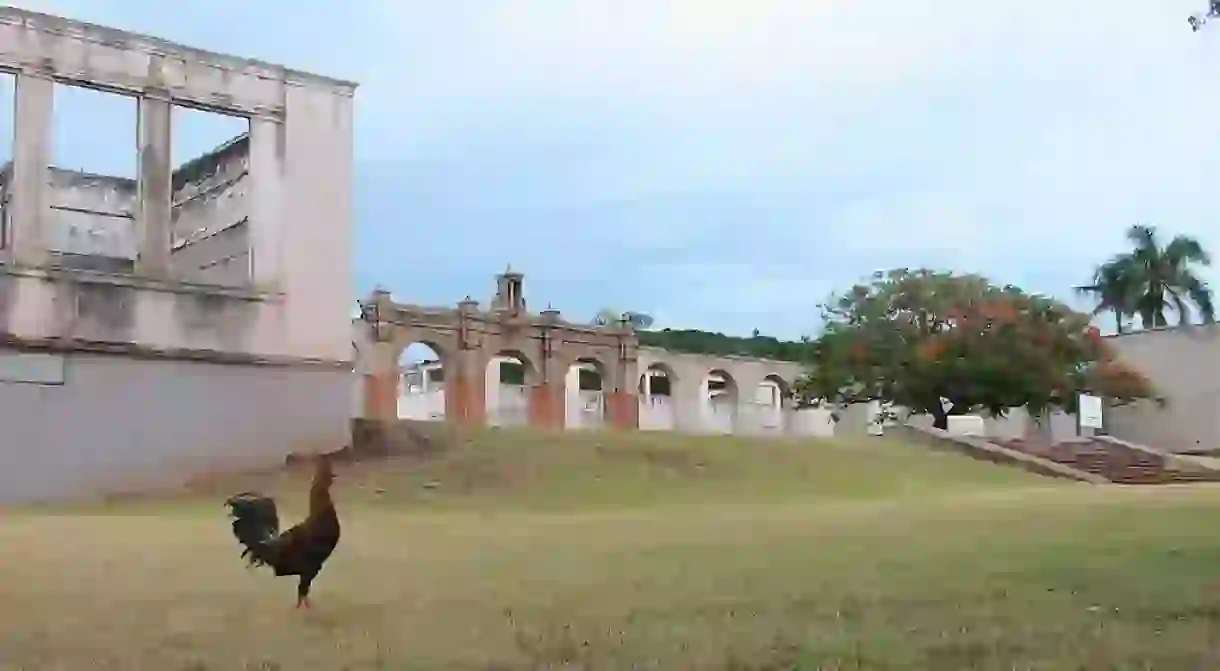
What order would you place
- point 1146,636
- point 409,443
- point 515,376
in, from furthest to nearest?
point 515,376 < point 409,443 < point 1146,636

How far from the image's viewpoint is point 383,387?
37844mm

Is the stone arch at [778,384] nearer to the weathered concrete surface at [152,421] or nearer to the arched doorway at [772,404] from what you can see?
the arched doorway at [772,404]

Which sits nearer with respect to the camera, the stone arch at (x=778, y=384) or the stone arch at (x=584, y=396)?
the stone arch at (x=584, y=396)

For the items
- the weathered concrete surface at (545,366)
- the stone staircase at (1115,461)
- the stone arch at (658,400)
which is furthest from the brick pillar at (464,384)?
the stone staircase at (1115,461)

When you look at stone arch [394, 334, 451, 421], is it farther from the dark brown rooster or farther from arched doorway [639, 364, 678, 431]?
the dark brown rooster

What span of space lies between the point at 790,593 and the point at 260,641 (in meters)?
2.76

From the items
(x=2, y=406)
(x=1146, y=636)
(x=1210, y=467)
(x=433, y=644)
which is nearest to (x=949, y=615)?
(x=1146, y=636)

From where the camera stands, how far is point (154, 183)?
22.1m

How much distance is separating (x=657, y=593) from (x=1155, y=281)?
4826 cm

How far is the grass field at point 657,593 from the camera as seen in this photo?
17.7ft

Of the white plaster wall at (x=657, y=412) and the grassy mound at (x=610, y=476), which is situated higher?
the white plaster wall at (x=657, y=412)

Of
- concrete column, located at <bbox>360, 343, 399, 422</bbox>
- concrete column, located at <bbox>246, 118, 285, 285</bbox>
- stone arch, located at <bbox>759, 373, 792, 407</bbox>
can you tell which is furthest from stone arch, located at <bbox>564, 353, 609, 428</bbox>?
concrete column, located at <bbox>246, 118, 285, 285</bbox>

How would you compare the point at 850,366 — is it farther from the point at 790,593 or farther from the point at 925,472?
the point at 790,593

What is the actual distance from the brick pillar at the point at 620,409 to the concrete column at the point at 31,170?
2374cm
